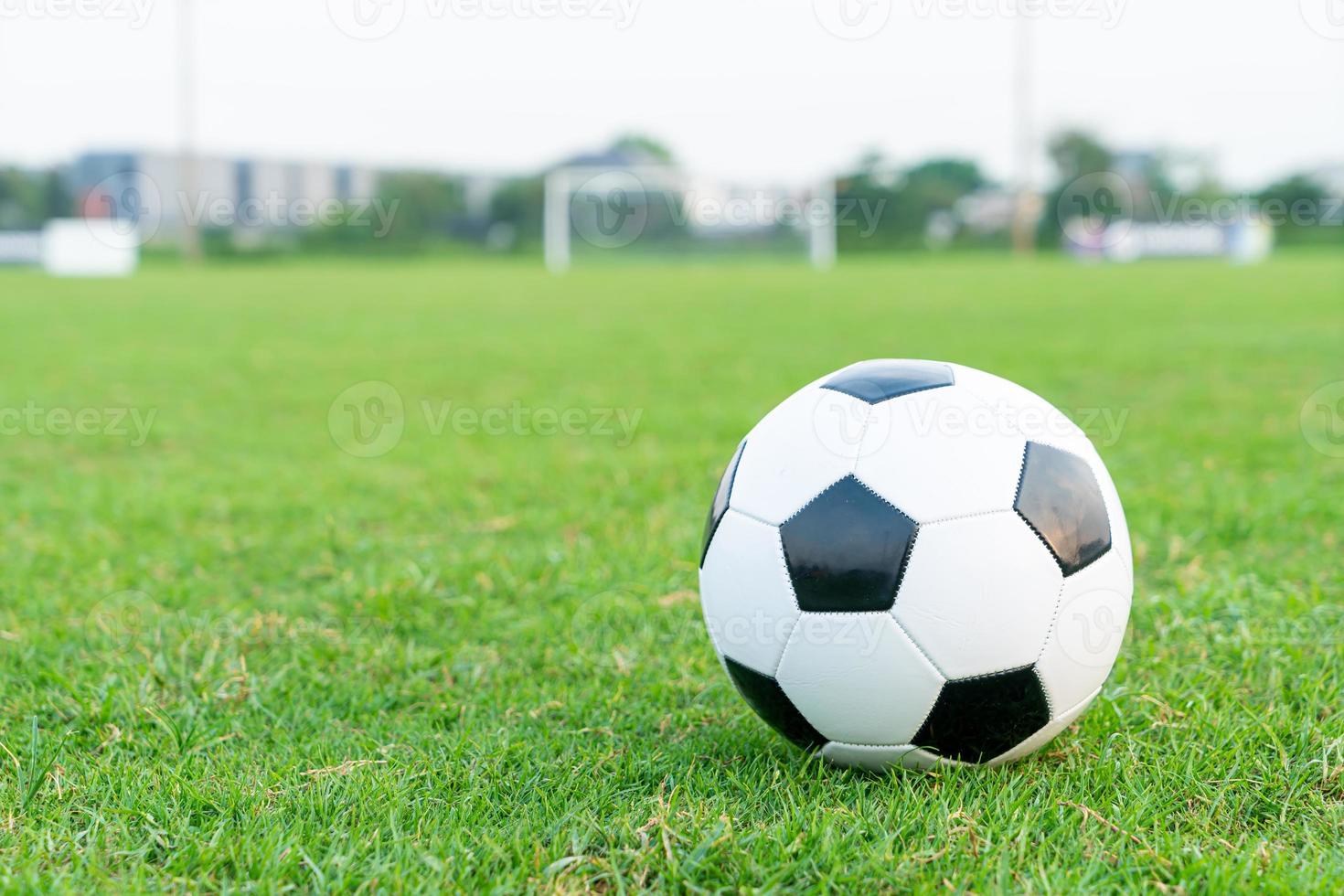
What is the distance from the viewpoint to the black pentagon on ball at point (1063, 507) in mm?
2238

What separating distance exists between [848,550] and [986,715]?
0.43 metres

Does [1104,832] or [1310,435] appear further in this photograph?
[1310,435]

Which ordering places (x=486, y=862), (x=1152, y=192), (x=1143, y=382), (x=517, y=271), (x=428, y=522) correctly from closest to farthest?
(x=486, y=862) < (x=428, y=522) < (x=1143, y=382) < (x=517, y=271) < (x=1152, y=192)

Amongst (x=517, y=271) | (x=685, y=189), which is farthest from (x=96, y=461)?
(x=685, y=189)

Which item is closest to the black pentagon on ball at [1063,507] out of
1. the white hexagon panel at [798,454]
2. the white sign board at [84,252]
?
the white hexagon panel at [798,454]

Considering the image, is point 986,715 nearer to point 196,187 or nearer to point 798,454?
point 798,454

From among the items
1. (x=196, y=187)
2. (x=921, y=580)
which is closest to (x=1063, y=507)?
(x=921, y=580)

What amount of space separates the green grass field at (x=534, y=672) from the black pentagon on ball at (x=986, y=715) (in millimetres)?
80

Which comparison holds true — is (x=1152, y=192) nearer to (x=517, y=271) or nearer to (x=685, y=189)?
(x=685, y=189)

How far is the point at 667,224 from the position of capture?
128 feet

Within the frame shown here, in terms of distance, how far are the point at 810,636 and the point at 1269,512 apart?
296 centimetres

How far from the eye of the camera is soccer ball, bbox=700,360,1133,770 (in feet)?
7.13

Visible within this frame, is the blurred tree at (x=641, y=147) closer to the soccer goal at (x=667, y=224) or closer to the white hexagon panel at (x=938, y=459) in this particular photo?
the soccer goal at (x=667, y=224)

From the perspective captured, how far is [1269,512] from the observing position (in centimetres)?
434
